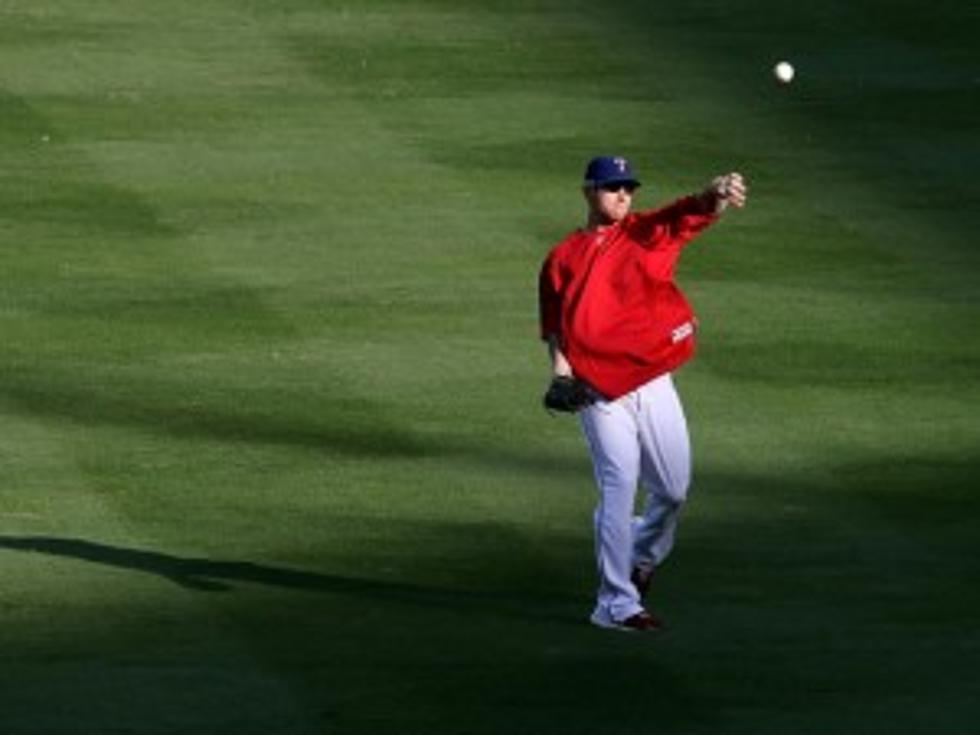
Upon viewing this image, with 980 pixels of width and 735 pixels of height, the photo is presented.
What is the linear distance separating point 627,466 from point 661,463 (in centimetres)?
27

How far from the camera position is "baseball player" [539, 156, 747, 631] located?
16.3 meters

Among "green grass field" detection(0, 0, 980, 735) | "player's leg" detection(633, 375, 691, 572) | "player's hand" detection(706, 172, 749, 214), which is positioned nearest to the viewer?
"green grass field" detection(0, 0, 980, 735)

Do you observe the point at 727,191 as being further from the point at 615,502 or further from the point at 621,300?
the point at 615,502

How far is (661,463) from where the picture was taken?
16.5 meters

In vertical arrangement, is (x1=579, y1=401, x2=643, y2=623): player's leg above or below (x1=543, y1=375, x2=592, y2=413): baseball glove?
below

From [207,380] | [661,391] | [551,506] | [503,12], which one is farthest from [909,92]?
[661,391]

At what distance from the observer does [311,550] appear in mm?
17922

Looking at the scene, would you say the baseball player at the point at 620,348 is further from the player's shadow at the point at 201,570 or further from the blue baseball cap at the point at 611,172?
the player's shadow at the point at 201,570

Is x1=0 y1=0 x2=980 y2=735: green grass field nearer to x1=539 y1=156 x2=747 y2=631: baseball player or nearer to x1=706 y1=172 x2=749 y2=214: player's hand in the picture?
x1=539 y1=156 x2=747 y2=631: baseball player

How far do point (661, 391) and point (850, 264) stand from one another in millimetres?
8882

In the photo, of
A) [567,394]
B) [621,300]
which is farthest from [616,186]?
[567,394]

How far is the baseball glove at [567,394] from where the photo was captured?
16234 millimetres

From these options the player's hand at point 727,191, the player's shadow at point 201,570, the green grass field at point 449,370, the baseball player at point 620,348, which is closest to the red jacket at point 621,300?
the baseball player at point 620,348

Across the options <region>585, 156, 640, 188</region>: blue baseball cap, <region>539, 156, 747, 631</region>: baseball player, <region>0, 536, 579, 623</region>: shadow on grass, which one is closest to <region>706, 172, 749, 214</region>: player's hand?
<region>539, 156, 747, 631</region>: baseball player
